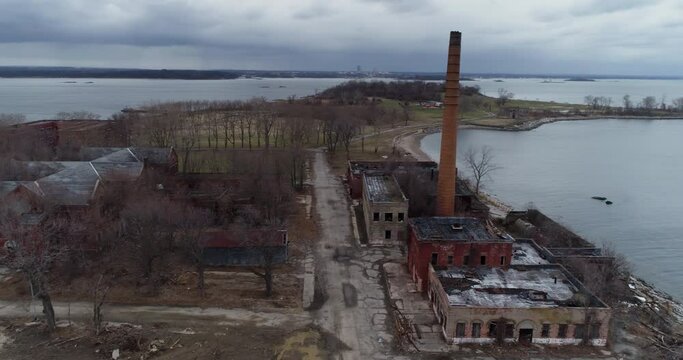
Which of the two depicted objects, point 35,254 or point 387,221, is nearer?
point 35,254

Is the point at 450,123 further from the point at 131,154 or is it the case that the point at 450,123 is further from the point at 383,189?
the point at 131,154

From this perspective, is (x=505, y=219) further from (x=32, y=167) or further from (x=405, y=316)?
(x=32, y=167)

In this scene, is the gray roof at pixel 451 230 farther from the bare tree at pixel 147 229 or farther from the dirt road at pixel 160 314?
the bare tree at pixel 147 229

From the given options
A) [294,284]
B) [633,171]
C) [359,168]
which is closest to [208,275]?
[294,284]

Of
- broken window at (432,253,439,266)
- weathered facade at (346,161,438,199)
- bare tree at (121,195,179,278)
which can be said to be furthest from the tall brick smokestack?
bare tree at (121,195,179,278)

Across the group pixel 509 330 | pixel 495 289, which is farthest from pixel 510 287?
pixel 509 330

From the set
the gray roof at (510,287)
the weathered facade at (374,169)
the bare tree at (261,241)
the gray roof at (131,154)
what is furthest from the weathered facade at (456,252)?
the gray roof at (131,154)
